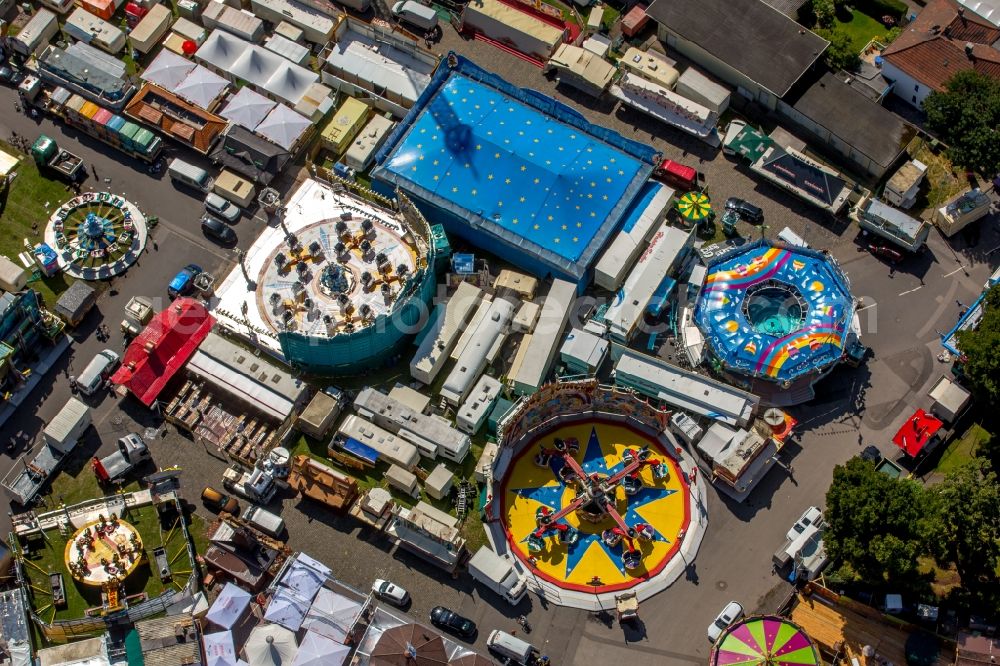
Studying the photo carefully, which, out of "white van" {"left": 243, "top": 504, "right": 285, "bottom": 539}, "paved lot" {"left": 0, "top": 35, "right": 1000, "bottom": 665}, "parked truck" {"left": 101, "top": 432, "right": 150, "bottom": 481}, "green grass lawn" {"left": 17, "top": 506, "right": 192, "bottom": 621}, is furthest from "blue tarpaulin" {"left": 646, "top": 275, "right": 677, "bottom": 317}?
"parked truck" {"left": 101, "top": 432, "right": 150, "bottom": 481}

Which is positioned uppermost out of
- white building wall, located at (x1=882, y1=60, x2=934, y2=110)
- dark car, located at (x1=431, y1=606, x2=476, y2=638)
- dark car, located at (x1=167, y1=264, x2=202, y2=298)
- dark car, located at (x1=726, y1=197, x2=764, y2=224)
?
white building wall, located at (x1=882, y1=60, x2=934, y2=110)

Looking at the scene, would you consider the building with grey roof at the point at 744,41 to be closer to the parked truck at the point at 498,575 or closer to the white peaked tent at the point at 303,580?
the parked truck at the point at 498,575

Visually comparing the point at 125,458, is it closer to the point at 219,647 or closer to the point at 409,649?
the point at 219,647

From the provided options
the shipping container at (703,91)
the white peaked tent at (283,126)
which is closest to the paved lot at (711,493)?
the shipping container at (703,91)

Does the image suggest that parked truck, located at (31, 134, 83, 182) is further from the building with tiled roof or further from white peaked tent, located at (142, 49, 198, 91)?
the building with tiled roof

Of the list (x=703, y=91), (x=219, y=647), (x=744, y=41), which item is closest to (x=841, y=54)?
(x=744, y=41)

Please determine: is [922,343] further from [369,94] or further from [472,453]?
[369,94]

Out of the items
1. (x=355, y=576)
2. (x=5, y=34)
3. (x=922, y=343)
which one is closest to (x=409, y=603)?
(x=355, y=576)
